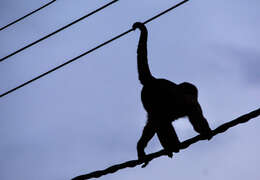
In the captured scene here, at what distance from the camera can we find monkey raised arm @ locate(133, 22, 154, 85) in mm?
7430

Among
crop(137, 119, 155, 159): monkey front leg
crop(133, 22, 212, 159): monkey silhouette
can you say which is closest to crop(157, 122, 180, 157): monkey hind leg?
crop(133, 22, 212, 159): monkey silhouette

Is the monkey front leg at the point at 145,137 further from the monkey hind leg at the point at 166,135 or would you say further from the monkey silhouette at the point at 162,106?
the monkey hind leg at the point at 166,135

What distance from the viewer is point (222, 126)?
463cm

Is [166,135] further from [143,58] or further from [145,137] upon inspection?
[143,58]

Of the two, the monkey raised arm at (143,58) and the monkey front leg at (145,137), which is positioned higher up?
the monkey raised arm at (143,58)

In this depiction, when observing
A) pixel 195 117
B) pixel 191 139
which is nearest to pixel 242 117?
pixel 191 139

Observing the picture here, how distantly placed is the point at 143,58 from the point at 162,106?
98 centimetres

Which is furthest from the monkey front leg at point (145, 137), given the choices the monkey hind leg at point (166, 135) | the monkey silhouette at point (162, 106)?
the monkey hind leg at point (166, 135)

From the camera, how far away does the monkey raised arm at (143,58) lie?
743 centimetres

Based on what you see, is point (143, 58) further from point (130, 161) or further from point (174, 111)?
point (130, 161)

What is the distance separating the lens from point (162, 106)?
7.63m

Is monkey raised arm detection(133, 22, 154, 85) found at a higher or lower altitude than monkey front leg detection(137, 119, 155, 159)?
higher

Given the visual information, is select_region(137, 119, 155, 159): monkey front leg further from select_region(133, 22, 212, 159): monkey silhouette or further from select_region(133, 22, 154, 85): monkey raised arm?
select_region(133, 22, 154, 85): monkey raised arm

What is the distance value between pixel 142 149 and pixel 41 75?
233 centimetres
